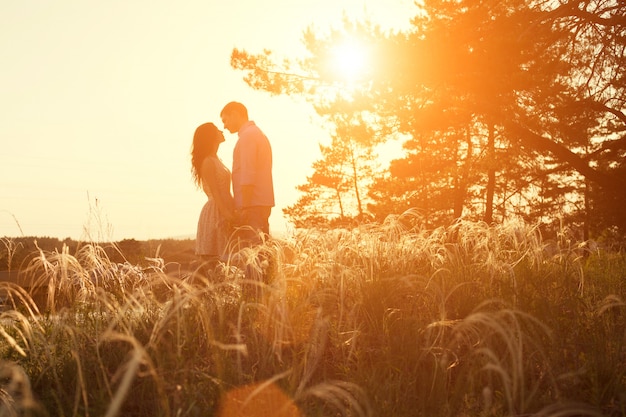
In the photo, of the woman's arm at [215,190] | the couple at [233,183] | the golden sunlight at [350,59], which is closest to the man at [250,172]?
the couple at [233,183]

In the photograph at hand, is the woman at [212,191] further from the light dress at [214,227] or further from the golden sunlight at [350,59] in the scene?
the golden sunlight at [350,59]

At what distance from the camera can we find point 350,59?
1641 centimetres

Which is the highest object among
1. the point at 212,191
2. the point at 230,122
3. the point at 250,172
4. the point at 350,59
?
the point at 350,59

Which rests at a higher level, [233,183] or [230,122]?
[230,122]

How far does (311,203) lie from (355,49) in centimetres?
2222

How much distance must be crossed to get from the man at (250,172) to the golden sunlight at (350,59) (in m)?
8.69

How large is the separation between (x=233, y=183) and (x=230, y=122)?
69 centimetres

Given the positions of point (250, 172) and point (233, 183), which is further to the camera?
point (233, 183)

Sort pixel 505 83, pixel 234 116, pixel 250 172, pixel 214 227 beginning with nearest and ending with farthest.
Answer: pixel 250 172 < pixel 214 227 < pixel 234 116 < pixel 505 83

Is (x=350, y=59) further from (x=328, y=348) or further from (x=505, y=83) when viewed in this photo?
(x=328, y=348)

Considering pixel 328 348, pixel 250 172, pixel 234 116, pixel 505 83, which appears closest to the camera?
pixel 328 348

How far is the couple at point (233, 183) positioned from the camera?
265 inches

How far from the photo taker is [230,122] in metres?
7.00

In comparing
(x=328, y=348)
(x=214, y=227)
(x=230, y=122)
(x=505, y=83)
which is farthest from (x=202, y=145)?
(x=505, y=83)
